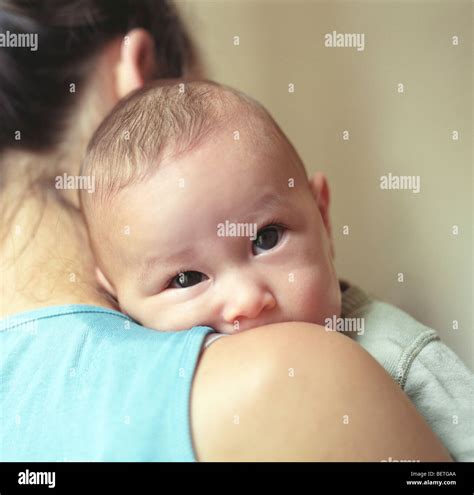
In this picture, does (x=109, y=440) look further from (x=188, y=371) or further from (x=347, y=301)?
(x=347, y=301)

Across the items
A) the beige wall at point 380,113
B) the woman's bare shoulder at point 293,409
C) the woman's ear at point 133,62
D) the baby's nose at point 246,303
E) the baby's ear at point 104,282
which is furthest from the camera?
the beige wall at point 380,113

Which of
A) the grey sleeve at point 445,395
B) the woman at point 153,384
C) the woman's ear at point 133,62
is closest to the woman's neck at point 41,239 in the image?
the woman at point 153,384

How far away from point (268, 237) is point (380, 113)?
0.64 m

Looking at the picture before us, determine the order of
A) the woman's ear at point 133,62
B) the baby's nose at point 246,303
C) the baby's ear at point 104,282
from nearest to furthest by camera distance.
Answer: the baby's nose at point 246,303 → the baby's ear at point 104,282 → the woman's ear at point 133,62

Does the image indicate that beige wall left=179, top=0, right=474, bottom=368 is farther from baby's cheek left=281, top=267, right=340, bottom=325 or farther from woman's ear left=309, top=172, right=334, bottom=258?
baby's cheek left=281, top=267, right=340, bottom=325

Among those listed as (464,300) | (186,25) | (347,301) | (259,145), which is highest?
(186,25)

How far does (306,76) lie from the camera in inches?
53.3

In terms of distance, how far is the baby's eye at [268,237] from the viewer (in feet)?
2.59

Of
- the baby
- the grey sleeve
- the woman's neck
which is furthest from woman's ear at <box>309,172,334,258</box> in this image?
the woman's neck

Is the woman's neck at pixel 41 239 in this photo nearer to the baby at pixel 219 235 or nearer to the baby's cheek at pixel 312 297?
the baby at pixel 219 235

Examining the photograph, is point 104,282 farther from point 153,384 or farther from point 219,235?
point 153,384

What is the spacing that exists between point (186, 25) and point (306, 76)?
0.29 metres

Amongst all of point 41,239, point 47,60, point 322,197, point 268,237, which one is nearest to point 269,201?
point 268,237

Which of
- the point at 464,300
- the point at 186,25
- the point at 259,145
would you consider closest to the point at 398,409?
the point at 259,145
